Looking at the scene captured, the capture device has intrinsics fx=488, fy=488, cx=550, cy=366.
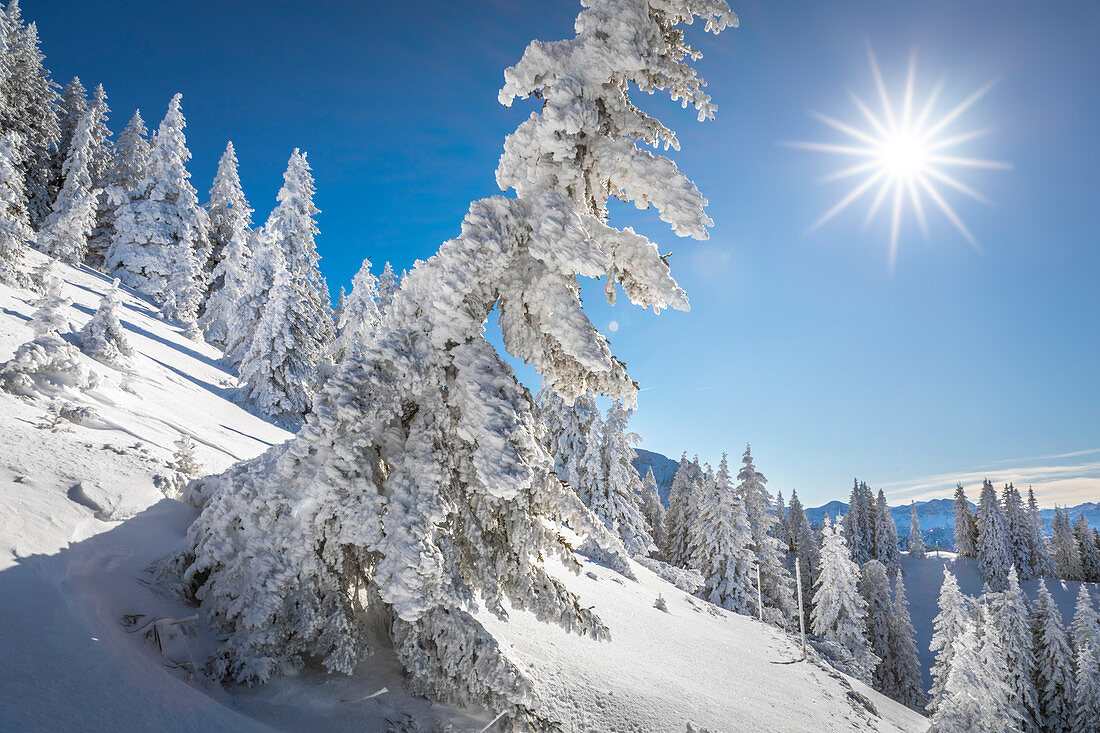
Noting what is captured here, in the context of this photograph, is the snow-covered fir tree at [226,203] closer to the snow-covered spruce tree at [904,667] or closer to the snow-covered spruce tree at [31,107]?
the snow-covered spruce tree at [31,107]

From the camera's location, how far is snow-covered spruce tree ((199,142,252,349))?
30.4 meters

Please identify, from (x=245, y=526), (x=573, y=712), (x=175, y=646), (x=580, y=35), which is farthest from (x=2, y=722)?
(x=580, y=35)

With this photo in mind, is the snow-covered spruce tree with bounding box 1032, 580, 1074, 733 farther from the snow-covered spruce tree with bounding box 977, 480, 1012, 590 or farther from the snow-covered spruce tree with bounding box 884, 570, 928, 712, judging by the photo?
the snow-covered spruce tree with bounding box 977, 480, 1012, 590

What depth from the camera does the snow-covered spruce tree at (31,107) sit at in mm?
30875

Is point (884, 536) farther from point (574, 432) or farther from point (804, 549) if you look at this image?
point (574, 432)

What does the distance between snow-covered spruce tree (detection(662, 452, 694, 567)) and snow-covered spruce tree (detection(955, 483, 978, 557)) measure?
5336 cm

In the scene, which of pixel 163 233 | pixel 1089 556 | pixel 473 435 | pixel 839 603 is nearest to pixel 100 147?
pixel 163 233

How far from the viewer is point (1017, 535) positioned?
64.6 m

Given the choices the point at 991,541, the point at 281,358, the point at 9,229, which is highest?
the point at 991,541

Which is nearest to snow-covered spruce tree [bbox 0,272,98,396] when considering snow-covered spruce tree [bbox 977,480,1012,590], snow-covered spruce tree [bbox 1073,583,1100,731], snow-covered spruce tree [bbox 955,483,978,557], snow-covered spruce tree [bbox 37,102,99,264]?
snow-covered spruce tree [bbox 37,102,99,264]

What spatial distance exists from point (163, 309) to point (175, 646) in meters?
29.0

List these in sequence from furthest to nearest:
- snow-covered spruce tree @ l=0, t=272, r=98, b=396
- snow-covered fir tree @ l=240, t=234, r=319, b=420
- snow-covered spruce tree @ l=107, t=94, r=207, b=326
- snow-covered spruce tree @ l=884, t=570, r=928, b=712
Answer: snow-covered spruce tree @ l=884, t=570, r=928, b=712, snow-covered spruce tree @ l=107, t=94, r=207, b=326, snow-covered fir tree @ l=240, t=234, r=319, b=420, snow-covered spruce tree @ l=0, t=272, r=98, b=396

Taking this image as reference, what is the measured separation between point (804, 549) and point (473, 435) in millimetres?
62359

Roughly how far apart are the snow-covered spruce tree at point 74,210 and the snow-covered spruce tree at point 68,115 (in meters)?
1.29
